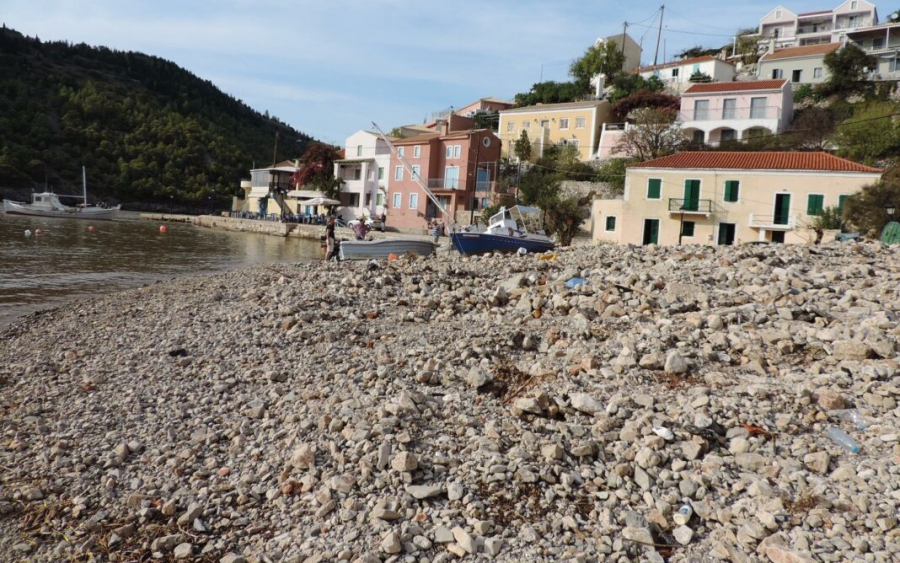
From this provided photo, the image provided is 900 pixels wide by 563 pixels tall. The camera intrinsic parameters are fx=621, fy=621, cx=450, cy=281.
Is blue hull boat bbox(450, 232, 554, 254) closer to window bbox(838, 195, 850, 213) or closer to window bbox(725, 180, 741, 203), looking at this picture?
window bbox(725, 180, 741, 203)

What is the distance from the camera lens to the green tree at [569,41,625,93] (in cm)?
6231

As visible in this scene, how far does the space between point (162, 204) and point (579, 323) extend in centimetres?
9583

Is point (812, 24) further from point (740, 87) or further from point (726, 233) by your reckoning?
point (726, 233)

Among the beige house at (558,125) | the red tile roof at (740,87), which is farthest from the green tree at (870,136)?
the beige house at (558,125)

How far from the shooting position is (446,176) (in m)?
52.2

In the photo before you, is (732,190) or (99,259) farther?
(732,190)

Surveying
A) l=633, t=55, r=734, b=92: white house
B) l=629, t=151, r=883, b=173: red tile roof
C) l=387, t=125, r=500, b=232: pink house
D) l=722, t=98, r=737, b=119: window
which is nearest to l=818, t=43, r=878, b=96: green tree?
l=722, t=98, r=737, b=119: window

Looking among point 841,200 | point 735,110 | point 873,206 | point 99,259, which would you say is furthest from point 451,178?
point 873,206

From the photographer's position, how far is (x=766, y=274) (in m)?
10.8

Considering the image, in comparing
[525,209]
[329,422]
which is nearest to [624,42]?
[525,209]

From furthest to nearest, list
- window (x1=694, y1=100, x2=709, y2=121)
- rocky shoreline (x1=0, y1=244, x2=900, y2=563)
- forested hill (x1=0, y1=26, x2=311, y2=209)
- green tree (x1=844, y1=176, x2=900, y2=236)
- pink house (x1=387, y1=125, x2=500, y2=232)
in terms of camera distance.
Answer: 1. forested hill (x1=0, y1=26, x2=311, y2=209)
2. pink house (x1=387, y1=125, x2=500, y2=232)
3. window (x1=694, y1=100, x2=709, y2=121)
4. green tree (x1=844, y1=176, x2=900, y2=236)
5. rocky shoreline (x1=0, y1=244, x2=900, y2=563)

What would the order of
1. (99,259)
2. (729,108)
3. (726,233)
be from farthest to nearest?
(729,108), (726,233), (99,259)

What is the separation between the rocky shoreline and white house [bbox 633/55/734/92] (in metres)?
53.9

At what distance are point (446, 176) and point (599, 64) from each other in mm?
22432
